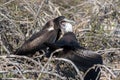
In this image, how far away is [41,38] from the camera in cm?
616

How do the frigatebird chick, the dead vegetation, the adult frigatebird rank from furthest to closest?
the dead vegetation < the adult frigatebird < the frigatebird chick

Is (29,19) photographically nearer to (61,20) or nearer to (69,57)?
(61,20)

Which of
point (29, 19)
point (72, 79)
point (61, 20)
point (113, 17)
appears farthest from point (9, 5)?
point (72, 79)

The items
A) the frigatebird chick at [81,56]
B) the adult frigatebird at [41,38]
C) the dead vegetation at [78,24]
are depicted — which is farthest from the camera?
the dead vegetation at [78,24]

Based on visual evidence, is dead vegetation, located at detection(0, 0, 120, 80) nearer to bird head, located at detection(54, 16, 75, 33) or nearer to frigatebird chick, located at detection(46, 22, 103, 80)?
bird head, located at detection(54, 16, 75, 33)

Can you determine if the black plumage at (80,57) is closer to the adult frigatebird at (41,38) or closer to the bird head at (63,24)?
the adult frigatebird at (41,38)

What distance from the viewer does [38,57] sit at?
596 centimetres

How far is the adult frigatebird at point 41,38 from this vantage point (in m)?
6.03

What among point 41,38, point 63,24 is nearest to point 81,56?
point 41,38

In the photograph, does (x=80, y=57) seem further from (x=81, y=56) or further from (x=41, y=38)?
(x=41, y=38)

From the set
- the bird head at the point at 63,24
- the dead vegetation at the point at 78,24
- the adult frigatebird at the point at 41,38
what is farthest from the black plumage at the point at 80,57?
the bird head at the point at 63,24

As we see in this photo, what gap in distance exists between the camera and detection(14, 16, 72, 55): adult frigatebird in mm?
6031

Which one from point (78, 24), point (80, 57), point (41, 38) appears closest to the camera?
point (80, 57)

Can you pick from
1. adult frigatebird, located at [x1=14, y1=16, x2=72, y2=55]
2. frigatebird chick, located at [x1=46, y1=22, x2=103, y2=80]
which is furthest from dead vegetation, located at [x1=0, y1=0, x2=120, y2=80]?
frigatebird chick, located at [x1=46, y1=22, x2=103, y2=80]
